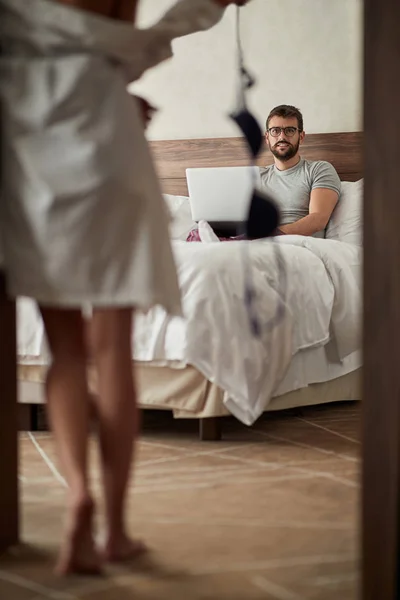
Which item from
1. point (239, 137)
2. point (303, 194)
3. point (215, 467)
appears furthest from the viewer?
point (239, 137)

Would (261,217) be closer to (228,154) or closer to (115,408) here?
(115,408)

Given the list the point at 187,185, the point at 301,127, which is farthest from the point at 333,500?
the point at 187,185

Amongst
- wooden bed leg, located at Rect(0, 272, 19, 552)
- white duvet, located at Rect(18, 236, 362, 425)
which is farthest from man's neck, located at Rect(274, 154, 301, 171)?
wooden bed leg, located at Rect(0, 272, 19, 552)

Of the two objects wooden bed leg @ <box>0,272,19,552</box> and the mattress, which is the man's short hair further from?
wooden bed leg @ <box>0,272,19,552</box>

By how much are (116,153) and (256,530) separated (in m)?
0.84

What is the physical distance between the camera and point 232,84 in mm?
4516

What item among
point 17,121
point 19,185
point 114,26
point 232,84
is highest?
point 232,84

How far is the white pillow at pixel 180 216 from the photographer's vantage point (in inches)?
158

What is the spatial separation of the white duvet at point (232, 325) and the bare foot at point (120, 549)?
1.03 metres

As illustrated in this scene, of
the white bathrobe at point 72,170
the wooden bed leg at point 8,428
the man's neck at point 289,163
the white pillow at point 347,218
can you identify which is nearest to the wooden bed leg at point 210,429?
the wooden bed leg at point 8,428

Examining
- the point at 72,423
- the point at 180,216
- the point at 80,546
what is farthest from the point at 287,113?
the point at 80,546

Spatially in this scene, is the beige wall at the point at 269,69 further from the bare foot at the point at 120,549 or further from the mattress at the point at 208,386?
the bare foot at the point at 120,549

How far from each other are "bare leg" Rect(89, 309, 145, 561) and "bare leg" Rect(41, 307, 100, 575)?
33mm

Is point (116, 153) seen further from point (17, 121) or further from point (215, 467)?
point (215, 467)
